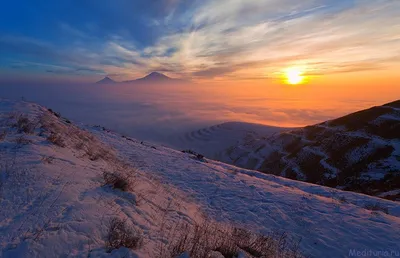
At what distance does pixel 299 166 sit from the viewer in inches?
1407

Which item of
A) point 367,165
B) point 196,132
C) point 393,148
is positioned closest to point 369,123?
point 393,148

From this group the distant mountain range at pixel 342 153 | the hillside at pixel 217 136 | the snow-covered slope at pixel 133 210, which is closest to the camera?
the snow-covered slope at pixel 133 210

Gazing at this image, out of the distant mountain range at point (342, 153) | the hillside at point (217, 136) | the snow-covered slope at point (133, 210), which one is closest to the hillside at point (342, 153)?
the distant mountain range at point (342, 153)

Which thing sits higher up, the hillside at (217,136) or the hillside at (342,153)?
the hillside at (342,153)

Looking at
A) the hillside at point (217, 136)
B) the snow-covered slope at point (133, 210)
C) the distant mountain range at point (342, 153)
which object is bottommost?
the hillside at point (217, 136)

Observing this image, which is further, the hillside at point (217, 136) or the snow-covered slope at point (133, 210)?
the hillside at point (217, 136)

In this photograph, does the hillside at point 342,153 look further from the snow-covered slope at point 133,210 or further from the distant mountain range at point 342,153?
the snow-covered slope at point 133,210

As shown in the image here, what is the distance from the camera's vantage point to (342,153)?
33812mm

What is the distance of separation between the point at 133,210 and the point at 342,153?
120ft

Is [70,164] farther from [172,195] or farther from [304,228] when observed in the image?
[304,228]

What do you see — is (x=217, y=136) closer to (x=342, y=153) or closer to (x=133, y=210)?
(x=342, y=153)

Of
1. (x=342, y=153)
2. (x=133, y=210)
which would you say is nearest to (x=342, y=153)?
(x=342, y=153)

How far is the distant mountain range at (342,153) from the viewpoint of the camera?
87.1 ft

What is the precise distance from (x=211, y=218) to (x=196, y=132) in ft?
364
